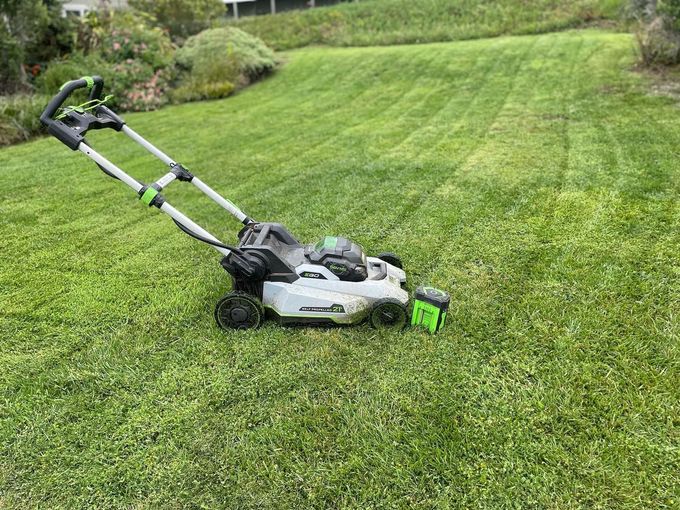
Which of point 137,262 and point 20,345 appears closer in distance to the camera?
point 20,345

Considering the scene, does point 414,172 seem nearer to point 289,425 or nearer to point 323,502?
point 289,425

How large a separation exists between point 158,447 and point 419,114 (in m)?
8.49

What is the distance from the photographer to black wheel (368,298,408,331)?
3.47 m

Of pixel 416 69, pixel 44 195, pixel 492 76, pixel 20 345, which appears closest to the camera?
pixel 20 345

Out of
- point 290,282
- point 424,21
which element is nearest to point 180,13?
point 424,21

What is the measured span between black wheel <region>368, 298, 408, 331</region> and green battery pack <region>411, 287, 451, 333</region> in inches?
3.6

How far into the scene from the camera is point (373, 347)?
3.43 metres

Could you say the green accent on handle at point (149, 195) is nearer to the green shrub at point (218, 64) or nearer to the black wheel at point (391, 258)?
the black wheel at point (391, 258)

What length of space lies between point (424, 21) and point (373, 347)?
18.8 metres

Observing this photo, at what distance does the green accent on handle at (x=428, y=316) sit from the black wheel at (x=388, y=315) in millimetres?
78

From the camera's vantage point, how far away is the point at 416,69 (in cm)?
1336

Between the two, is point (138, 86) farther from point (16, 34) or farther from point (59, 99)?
point (59, 99)

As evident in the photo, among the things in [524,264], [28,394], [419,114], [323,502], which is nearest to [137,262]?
[28,394]

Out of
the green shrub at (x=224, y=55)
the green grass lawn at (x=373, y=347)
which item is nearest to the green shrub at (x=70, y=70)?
the green shrub at (x=224, y=55)
